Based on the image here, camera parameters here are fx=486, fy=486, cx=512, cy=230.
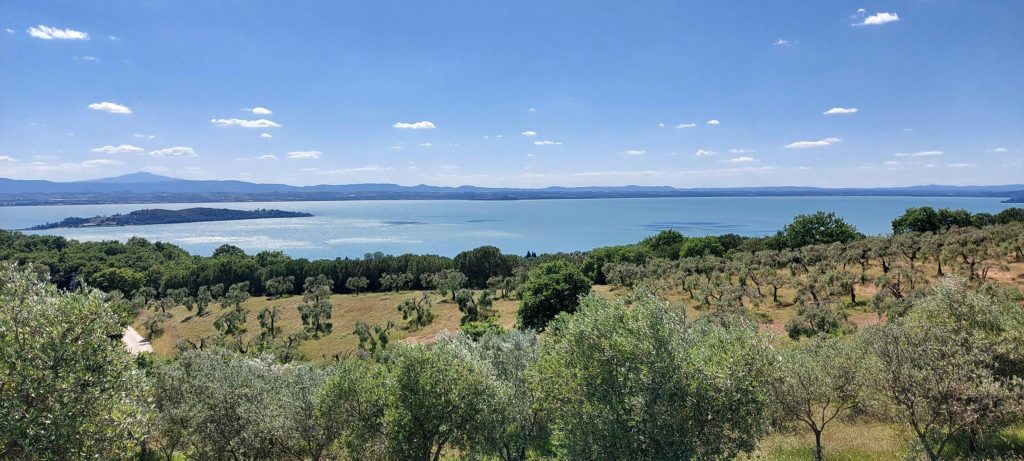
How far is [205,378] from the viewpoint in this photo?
23.8 metres

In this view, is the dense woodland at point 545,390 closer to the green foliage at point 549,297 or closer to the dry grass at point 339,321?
the green foliage at point 549,297

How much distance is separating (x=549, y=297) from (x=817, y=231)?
2661 inches

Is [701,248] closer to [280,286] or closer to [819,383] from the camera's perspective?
[819,383]

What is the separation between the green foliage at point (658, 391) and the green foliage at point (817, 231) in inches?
3479

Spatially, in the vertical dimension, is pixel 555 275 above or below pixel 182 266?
above

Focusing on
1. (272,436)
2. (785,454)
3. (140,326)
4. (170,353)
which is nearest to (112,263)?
(140,326)

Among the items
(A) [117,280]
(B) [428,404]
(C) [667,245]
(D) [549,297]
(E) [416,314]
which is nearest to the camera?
(B) [428,404]

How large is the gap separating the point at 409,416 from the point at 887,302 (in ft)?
145

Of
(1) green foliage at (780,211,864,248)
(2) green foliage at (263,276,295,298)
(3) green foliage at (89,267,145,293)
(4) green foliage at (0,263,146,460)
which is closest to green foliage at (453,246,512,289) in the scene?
(2) green foliage at (263,276,295,298)

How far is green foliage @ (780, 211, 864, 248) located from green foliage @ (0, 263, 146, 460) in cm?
10257

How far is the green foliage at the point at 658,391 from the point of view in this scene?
16.1 metres

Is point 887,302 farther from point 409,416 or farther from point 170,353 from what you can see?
point 170,353

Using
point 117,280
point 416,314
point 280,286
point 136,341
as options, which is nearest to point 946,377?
point 416,314

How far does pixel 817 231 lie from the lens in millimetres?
93938
